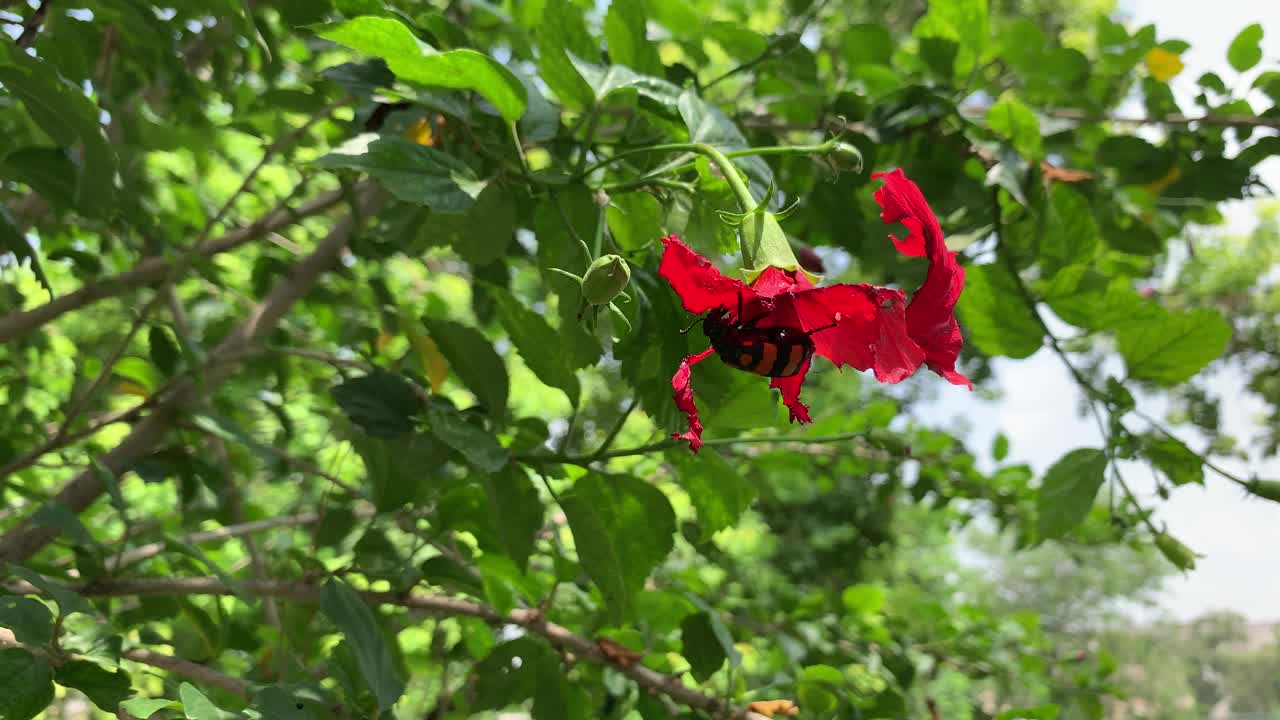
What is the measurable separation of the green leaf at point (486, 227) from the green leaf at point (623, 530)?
0.59ft

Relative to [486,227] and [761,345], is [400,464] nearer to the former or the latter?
[486,227]

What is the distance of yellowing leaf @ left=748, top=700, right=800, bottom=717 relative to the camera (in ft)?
2.51

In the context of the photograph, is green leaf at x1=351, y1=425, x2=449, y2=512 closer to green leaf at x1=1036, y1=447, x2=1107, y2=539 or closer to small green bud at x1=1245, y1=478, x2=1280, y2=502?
green leaf at x1=1036, y1=447, x2=1107, y2=539

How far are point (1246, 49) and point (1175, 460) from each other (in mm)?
496

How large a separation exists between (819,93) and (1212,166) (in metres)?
0.44

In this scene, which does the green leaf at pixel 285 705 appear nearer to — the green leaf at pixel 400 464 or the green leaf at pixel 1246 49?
the green leaf at pixel 400 464

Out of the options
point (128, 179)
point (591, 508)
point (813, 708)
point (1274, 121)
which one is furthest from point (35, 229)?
point (1274, 121)

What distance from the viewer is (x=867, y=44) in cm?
89

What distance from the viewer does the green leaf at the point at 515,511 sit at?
1.95 feet

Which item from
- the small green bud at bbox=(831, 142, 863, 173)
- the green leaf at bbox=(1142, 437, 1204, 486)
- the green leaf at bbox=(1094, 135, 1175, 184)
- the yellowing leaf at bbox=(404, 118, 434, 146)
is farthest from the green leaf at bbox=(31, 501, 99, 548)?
the green leaf at bbox=(1094, 135, 1175, 184)

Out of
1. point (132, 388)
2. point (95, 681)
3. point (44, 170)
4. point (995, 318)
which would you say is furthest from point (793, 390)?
point (132, 388)

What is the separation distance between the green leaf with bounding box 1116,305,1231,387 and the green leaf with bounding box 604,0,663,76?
0.44m

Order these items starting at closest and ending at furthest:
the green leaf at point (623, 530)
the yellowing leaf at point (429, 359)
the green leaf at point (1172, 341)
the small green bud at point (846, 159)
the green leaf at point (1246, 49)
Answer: the small green bud at point (846, 159) < the green leaf at point (623, 530) < the green leaf at point (1172, 341) < the green leaf at point (1246, 49) < the yellowing leaf at point (429, 359)

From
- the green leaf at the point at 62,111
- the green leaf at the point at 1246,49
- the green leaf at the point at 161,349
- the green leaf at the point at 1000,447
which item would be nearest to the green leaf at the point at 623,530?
the green leaf at the point at 62,111
